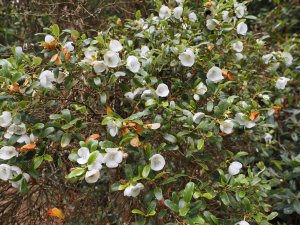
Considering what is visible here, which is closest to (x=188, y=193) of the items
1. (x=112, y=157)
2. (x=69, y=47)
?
(x=112, y=157)

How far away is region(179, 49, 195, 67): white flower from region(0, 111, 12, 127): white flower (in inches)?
32.3

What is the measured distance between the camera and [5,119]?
1540mm

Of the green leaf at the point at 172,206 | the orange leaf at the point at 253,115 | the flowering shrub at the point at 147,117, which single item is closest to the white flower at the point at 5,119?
the flowering shrub at the point at 147,117

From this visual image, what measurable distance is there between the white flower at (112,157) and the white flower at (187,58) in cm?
61

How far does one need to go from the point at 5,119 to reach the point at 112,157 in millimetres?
451

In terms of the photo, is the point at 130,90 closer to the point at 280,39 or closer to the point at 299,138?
the point at 299,138

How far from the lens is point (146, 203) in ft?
5.33

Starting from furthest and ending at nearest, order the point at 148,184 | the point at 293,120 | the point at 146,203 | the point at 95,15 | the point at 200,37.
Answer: the point at 293,120 → the point at 95,15 → the point at 200,37 → the point at 148,184 → the point at 146,203

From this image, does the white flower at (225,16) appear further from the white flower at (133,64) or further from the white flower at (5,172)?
the white flower at (5,172)

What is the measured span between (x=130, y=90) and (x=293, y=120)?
1588mm

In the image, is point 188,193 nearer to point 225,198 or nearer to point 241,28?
point 225,198

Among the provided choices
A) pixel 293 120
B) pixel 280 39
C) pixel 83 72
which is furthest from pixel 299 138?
pixel 83 72

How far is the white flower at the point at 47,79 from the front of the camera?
1.64 metres

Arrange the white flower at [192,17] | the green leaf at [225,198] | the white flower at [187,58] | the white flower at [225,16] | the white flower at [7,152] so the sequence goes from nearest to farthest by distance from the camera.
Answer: the white flower at [7,152]
the green leaf at [225,198]
the white flower at [187,58]
the white flower at [225,16]
the white flower at [192,17]
